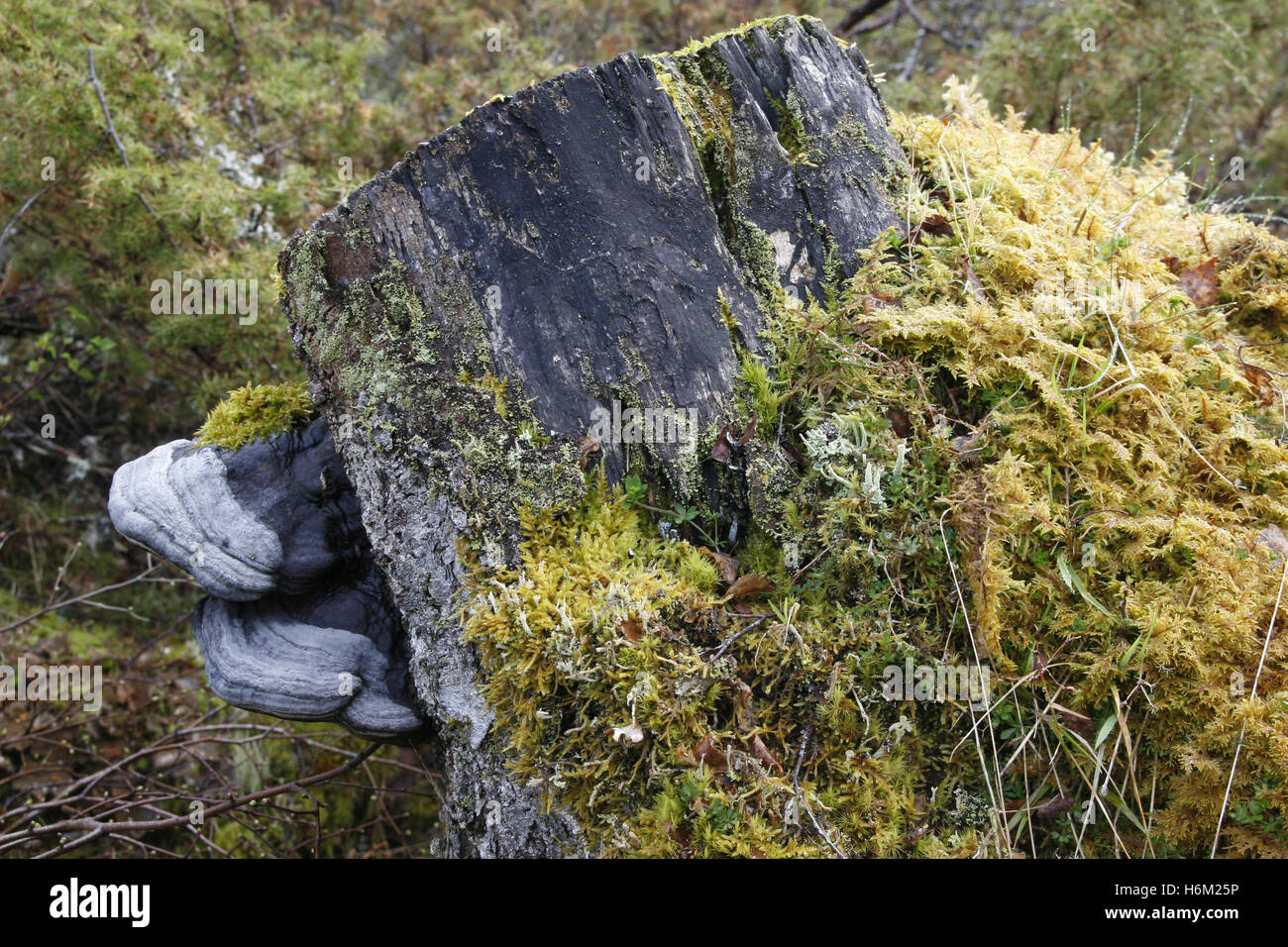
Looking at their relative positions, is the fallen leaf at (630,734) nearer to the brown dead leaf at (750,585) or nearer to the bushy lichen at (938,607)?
the bushy lichen at (938,607)

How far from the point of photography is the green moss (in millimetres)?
3090

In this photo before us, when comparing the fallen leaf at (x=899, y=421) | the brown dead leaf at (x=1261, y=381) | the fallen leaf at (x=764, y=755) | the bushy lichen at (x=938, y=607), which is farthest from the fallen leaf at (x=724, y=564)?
the brown dead leaf at (x=1261, y=381)

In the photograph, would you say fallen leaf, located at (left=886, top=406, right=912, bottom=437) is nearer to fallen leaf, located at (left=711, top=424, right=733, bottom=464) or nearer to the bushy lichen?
the bushy lichen

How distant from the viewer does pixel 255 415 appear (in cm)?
318

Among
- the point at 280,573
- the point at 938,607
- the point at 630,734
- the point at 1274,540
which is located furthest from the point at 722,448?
the point at 1274,540

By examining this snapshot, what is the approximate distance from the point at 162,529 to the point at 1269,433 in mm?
4175

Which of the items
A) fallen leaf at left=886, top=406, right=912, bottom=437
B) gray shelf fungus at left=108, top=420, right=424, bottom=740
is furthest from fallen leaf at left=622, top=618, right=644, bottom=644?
fallen leaf at left=886, top=406, right=912, bottom=437

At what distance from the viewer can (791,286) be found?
299cm

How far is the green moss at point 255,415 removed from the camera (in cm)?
309

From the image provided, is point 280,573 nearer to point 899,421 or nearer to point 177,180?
point 899,421

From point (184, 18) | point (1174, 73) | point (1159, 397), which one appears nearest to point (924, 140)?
point (1159, 397)

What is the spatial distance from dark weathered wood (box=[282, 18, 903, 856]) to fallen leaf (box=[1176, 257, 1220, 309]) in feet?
6.52

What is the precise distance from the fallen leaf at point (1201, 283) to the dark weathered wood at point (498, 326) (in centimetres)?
199

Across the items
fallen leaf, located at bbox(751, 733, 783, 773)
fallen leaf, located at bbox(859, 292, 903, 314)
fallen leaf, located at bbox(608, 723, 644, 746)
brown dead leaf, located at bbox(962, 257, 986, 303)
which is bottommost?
fallen leaf, located at bbox(751, 733, 783, 773)
